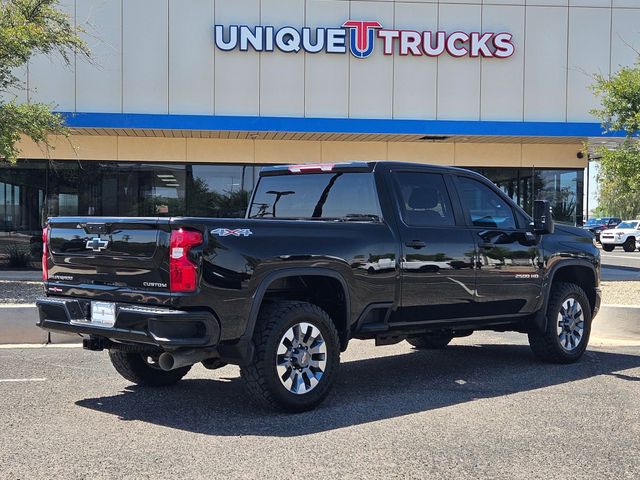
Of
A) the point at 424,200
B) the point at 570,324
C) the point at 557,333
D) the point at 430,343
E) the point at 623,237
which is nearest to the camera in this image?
the point at 424,200

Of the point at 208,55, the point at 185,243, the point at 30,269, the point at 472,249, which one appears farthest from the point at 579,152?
the point at 185,243

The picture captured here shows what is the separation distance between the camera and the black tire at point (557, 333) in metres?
7.56

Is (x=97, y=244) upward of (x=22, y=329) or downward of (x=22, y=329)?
upward

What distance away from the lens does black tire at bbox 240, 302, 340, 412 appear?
538 centimetres

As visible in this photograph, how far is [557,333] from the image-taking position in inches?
299

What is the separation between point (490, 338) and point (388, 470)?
5.86 m

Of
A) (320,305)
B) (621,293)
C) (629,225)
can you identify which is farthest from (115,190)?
(629,225)

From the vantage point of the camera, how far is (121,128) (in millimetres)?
16500

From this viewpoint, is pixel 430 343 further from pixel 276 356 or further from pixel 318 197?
pixel 276 356

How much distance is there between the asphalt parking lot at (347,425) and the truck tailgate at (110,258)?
39.4 inches

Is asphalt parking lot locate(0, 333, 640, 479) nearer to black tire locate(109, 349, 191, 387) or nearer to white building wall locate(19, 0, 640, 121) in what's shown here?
black tire locate(109, 349, 191, 387)

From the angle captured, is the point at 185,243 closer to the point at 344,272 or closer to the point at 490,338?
the point at 344,272

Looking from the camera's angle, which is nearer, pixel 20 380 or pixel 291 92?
pixel 20 380

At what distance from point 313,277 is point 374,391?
4.39ft
